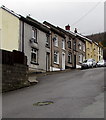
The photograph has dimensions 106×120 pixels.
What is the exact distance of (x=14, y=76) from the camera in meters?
17.6

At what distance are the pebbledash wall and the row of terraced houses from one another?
567cm

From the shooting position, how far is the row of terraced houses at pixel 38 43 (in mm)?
25075

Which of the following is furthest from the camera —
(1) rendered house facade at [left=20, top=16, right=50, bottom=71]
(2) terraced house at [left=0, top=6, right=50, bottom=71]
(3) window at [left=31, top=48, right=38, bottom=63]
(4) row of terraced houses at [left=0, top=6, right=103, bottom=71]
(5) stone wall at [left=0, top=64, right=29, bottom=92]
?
(3) window at [left=31, top=48, right=38, bottom=63]

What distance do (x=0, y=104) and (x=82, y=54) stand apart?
3924cm

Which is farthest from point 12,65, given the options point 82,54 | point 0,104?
point 82,54

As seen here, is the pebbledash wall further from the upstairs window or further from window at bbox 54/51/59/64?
window at bbox 54/51/59/64

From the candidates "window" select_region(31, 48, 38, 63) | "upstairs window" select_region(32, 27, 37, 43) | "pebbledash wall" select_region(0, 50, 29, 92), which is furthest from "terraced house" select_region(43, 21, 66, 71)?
"pebbledash wall" select_region(0, 50, 29, 92)

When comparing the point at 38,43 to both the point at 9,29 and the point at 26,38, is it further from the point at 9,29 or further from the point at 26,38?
the point at 9,29

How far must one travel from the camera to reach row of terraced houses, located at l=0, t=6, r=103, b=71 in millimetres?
25075

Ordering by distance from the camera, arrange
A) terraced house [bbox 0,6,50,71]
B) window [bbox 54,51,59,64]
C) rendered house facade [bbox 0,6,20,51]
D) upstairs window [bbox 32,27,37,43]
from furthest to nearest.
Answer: window [bbox 54,51,59,64], upstairs window [bbox 32,27,37,43], terraced house [bbox 0,6,50,71], rendered house facade [bbox 0,6,20,51]

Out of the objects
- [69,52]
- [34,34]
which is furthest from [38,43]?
[69,52]

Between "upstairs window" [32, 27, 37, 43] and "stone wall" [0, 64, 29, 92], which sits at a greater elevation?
"upstairs window" [32, 27, 37, 43]

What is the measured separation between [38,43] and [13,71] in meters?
13.5

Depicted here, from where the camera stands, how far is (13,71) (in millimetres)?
17625
